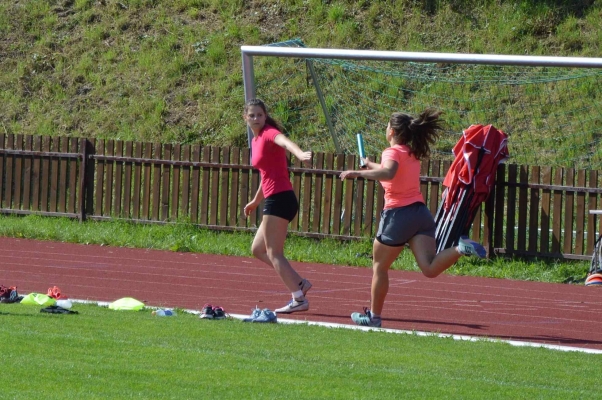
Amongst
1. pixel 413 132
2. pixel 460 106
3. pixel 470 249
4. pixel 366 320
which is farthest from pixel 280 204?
pixel 460 106

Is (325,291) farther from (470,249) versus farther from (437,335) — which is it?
(470,249)

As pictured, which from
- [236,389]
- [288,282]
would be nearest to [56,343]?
[236,389]

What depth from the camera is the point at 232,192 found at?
1728cm

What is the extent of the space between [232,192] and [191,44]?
29.9 feet

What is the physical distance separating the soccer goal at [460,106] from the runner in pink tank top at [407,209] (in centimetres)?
811

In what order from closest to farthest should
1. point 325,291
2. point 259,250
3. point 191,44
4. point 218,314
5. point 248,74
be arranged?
point 218,314, point 259,250, point 325,291, point 248,74, point 191,44

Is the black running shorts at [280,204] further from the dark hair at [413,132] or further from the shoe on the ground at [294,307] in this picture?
the dark hair at [413,132]

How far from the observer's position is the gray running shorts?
9.31 meters

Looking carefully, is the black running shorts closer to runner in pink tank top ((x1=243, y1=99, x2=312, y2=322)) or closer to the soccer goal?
runner in pink tank top ((x1=243, y1=99, x2=312, y2=322))

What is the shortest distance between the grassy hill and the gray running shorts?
13356mm

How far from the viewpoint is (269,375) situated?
22.9ft

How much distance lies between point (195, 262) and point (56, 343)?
693cm

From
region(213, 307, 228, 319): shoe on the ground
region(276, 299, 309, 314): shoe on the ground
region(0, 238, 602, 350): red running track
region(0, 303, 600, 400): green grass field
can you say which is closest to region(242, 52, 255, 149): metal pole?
region(0, 238, 602, 350): red running track

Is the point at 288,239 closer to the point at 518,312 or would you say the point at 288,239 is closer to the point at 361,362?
the point at 518,312
